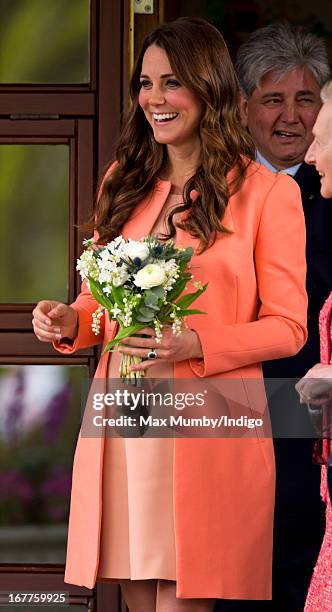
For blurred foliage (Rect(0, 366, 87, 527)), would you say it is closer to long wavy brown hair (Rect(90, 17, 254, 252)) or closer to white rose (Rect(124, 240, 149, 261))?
long wavy brown hair (Rect(90, 17, 254, 252))

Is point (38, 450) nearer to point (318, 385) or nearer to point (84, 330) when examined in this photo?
point (84, 330)

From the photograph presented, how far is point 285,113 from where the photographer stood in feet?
14.7

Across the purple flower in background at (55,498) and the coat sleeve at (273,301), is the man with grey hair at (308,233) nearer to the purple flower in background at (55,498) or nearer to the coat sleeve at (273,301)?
the purple flower in background at (55,498)

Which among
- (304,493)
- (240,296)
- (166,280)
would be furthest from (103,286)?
(304,493)

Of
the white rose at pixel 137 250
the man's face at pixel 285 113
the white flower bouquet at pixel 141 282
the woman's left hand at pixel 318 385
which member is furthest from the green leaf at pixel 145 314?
the man's face at pixel 285 113

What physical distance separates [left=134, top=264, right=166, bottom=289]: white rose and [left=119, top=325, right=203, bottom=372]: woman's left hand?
0.16m

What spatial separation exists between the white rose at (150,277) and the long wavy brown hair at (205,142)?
297mm

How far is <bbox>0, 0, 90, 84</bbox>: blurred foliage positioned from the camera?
13.4 feet

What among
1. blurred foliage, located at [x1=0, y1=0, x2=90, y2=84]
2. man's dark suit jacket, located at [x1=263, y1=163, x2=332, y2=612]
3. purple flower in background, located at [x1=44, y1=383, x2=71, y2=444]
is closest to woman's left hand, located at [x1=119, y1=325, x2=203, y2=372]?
purple flower in background, located at [x1=44, y1=383, x2=71, y2=444]

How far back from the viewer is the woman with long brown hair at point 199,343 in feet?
10.2

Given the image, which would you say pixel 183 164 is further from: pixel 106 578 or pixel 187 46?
pixel 106 578

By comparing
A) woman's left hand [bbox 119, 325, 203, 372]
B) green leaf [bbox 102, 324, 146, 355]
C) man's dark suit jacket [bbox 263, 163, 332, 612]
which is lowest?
man's dark suit jacket [bbox 263, 163, 332, 612]

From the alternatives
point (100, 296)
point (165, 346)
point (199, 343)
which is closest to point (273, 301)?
point (199, 343)

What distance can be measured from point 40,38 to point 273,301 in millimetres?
1450
